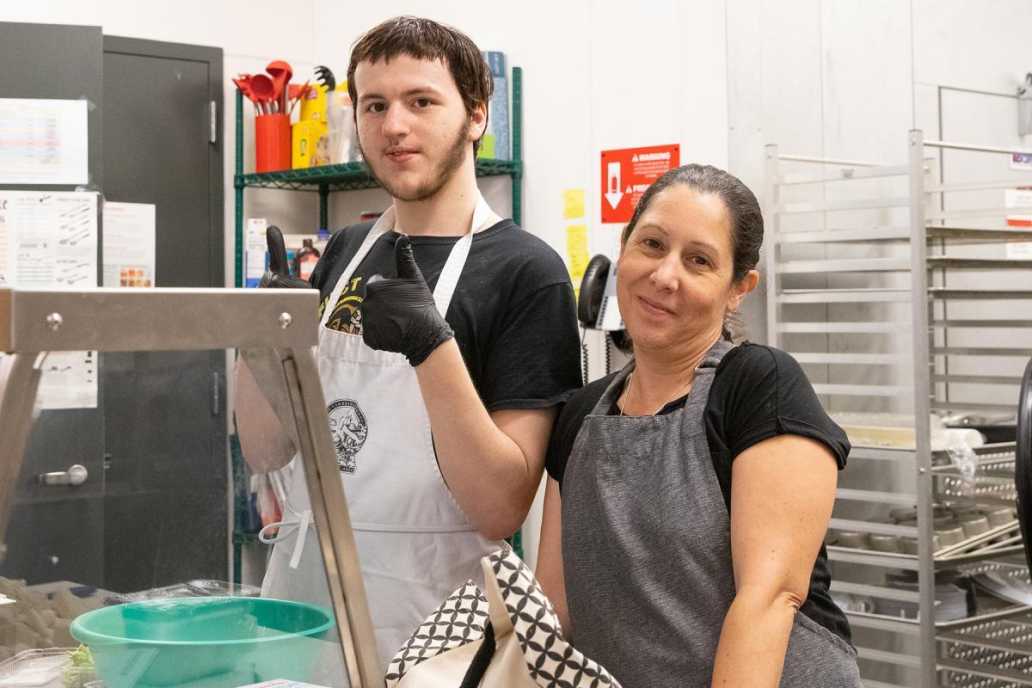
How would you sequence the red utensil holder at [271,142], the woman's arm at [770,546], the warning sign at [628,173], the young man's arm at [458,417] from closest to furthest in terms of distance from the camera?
the woman's arm at [770,546], the young man's arm at [458,417], the warning sign at [628,173], the red utensil holder at [271,142]

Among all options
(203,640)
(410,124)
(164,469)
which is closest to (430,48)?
(410,124)

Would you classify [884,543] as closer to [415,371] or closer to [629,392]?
[629,392]

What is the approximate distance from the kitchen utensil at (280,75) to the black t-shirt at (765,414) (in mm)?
3390

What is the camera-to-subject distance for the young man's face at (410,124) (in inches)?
67.2

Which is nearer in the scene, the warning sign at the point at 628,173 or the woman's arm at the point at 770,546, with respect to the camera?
the woman's arm at the point at 770,546

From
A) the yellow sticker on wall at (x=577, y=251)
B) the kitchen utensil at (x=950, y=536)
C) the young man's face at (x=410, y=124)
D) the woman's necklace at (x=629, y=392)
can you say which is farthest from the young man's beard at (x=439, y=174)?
the kitchen utensil at (x=950, y=536)

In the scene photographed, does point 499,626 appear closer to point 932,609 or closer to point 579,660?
point 579,660

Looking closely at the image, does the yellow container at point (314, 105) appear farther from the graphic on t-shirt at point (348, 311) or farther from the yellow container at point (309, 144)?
the graphic on t-shirt at point (348, 311)

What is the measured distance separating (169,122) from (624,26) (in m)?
1.76

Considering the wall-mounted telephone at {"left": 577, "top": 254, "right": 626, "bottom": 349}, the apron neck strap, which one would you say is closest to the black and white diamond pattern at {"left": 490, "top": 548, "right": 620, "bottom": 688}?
the apron neck strap

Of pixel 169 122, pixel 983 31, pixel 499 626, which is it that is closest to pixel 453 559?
pixel 499 626

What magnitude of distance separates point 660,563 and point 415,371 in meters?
0.42

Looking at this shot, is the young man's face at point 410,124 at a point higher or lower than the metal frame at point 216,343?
higher

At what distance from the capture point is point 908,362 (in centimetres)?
384
